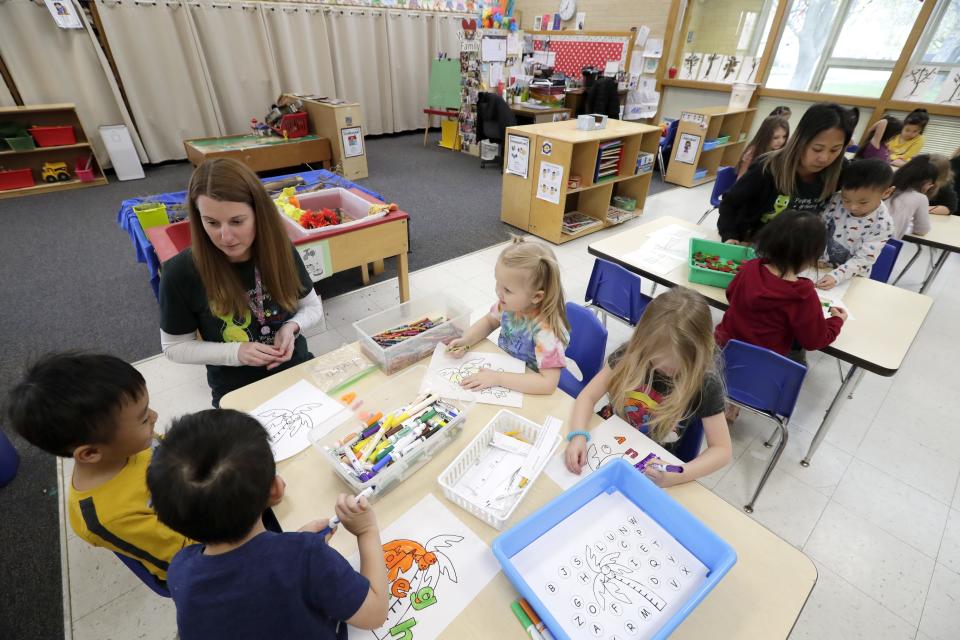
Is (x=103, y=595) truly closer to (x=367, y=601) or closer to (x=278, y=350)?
(x=278, y=350)

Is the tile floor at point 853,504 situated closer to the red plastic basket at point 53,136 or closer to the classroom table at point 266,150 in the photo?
the classroom table at point 266,150

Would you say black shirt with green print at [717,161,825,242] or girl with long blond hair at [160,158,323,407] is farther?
black shirt with green print at [717,161,825,242]

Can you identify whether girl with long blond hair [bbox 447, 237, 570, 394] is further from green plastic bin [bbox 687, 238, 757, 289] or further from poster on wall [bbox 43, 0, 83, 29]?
poster on wall [bbox 43, 0, 83, 29]

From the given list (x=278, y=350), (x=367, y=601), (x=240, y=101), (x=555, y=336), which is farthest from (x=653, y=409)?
(x=240, y=101)

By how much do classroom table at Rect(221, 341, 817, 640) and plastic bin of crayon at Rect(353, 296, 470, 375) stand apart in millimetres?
302

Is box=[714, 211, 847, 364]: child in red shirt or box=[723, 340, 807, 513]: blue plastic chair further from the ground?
box=[714, 211, 847, 364]: child in red shirt

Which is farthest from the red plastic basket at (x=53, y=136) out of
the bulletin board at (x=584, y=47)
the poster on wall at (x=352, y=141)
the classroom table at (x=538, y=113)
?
the bulletin board at (x=584, y=47)

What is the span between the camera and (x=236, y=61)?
568 cm

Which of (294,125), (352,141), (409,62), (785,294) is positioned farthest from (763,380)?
(409,62)

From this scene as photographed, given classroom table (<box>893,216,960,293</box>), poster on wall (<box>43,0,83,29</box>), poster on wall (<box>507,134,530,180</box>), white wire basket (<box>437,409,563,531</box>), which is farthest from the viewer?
poster on wall (<box>43,0,83,29</box>)

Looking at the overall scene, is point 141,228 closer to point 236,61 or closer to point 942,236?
point 236,61

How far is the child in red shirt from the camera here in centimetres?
150

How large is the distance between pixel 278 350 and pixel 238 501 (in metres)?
0.88

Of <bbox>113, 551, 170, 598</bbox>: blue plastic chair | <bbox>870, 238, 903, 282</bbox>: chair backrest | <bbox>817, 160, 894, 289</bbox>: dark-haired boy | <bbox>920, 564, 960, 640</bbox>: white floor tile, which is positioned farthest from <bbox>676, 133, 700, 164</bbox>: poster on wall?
<bbox>113, 551, 170, 598</bbox>: blue plastic chair
